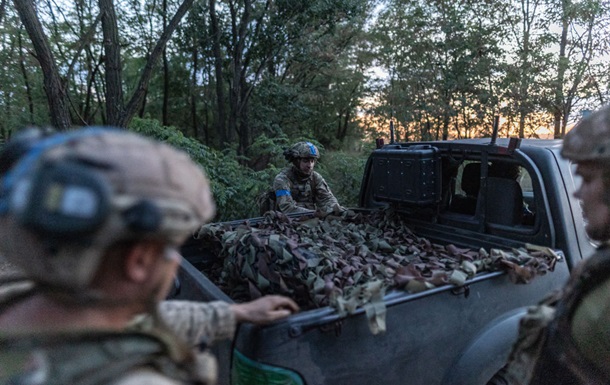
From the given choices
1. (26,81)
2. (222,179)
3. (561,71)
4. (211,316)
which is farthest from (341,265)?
(26,81)

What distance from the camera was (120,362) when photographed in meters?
0.87

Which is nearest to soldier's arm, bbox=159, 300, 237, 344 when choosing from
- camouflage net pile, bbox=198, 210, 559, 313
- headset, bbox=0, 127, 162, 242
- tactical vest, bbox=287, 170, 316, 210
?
camouflage net pile, bbox=198, 210, 559, 313

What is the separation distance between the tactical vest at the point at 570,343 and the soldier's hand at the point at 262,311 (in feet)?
3.01

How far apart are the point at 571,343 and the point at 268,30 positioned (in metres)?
12.6

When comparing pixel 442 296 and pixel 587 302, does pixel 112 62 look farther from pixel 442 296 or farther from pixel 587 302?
pixel 587 302

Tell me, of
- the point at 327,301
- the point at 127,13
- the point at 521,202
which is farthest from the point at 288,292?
the point at 127,13

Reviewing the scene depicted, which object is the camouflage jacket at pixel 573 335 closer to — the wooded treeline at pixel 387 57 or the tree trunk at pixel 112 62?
the tree trunk at pixel 112 62

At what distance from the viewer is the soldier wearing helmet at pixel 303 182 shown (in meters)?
5.50

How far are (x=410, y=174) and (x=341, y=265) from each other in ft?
4.40

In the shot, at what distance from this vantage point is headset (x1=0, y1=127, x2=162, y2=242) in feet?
2.64

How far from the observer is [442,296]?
207 cm

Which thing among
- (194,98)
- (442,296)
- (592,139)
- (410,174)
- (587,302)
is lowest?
(442,296)

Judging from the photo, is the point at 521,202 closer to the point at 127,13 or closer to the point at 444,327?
the point at 444,327

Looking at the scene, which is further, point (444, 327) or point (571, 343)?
point (444, 327)
